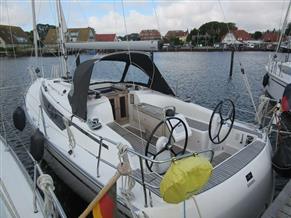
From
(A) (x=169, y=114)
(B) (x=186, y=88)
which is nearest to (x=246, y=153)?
(A) (x=169, y=114)

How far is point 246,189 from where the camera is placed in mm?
3732

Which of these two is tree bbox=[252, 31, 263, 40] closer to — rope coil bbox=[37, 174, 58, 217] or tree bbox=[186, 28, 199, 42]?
tree bbox=[186, 28, 199, 42]

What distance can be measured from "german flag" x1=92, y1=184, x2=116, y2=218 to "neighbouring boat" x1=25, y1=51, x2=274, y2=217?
26 centimetres

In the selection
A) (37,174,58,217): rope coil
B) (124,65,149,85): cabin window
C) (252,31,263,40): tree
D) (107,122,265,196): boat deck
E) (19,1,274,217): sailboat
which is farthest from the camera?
(252,31,263,40): tree

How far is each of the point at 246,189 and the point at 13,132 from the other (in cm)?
878

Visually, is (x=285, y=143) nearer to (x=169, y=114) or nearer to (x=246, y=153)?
(x=246, y=153)

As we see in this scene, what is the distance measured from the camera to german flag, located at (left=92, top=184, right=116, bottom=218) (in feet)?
9.68

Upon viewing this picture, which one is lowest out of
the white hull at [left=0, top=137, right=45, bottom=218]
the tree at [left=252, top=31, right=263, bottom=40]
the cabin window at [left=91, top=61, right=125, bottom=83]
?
the white hull at [left=0, top=137, right=45, bottom=218]

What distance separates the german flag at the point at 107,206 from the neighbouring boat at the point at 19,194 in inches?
16.8

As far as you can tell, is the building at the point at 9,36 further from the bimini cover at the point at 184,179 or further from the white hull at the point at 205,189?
the bimini cover at the point at 184,179

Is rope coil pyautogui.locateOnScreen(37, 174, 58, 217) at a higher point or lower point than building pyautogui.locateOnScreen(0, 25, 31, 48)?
lower

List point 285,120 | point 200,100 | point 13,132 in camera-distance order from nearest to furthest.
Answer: point 285,120, point 13,132, point 200,100

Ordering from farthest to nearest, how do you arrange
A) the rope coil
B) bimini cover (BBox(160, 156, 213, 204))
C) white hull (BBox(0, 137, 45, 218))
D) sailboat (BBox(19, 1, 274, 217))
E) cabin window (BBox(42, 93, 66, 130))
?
cabin window (BBox(42, 93, 66, 130)) → sailboat (BBox(19, 1, 274, 217)) → white hull (BBox(0, 137, 45, 218)) → the rope coil → bimini cover (BBox(160, 156, 213, 204))

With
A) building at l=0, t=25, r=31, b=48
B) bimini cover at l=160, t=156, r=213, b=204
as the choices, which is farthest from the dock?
building at l=0, t=25, r=31, b=48
